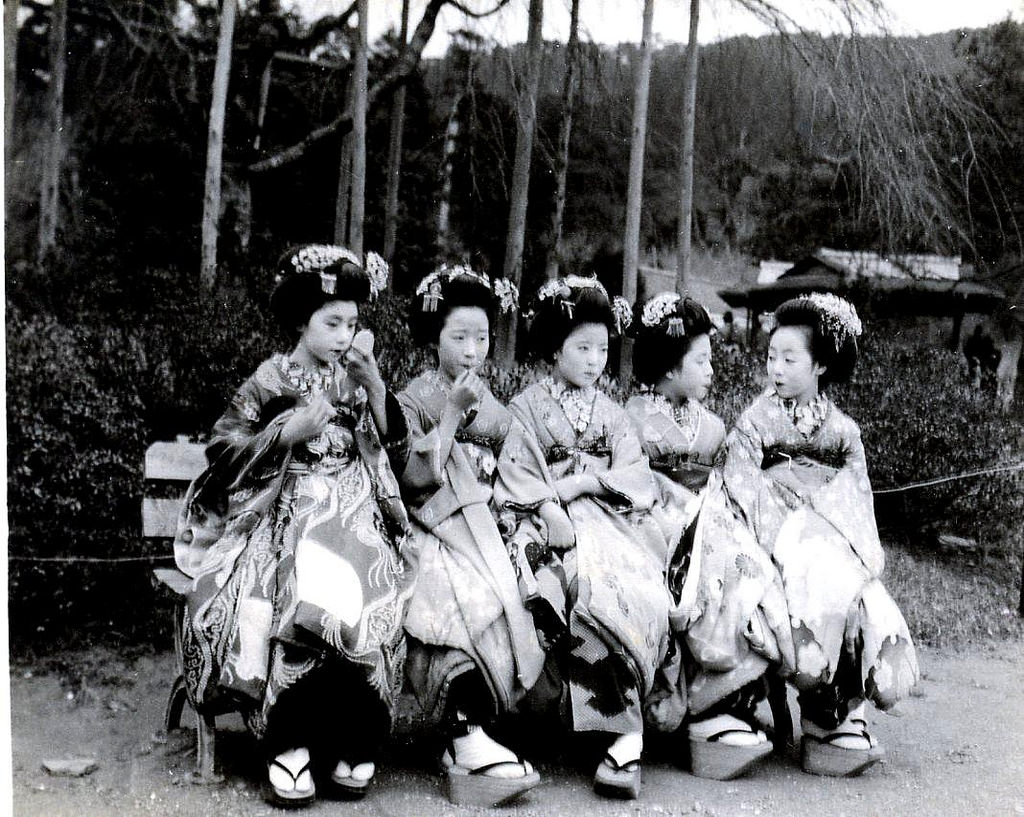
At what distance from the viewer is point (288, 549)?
290 centimetres

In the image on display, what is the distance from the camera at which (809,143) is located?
17.6ft

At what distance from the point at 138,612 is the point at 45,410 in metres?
0.96

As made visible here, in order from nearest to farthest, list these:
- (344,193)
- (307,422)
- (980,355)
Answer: (307,422) → (344,193) → (980,355)

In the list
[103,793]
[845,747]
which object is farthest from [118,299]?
[845,747]

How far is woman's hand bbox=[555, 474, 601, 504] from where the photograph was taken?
3270mm

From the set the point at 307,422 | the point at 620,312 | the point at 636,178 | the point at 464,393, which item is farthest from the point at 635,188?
the point at 307,422

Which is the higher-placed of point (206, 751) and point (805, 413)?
point (805, 413)

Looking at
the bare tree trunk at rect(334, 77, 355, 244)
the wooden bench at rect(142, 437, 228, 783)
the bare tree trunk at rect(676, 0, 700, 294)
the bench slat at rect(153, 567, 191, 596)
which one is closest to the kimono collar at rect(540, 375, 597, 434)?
the wooden bench at rect(142, 437, 228, 783)

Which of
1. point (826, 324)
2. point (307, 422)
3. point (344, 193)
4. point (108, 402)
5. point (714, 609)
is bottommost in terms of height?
point (714, 609)

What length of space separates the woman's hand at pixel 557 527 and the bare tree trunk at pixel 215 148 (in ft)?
10.0

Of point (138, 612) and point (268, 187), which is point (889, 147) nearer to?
point (268, 187)

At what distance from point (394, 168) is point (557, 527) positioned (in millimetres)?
2937

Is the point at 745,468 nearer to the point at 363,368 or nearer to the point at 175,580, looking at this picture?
the point at 363,368

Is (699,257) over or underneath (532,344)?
over
